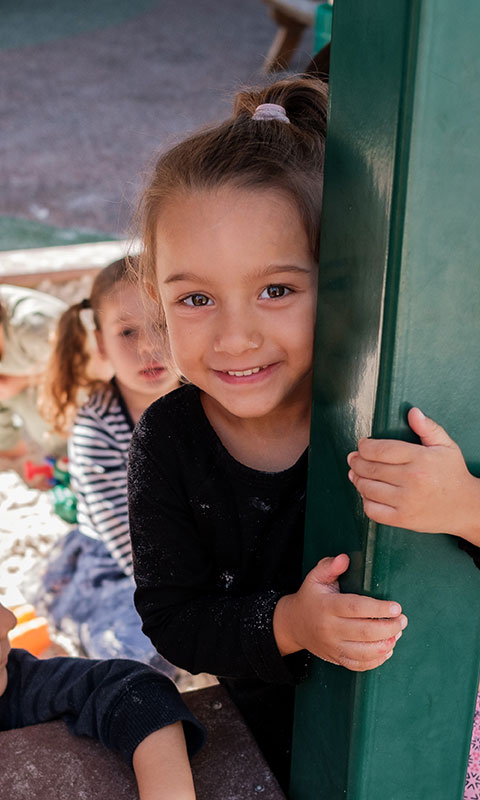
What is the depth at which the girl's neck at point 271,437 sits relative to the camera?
1.22 m

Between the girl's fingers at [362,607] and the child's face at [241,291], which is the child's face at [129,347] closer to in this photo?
the child's face at [241,291]

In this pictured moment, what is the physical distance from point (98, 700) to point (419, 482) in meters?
0.61

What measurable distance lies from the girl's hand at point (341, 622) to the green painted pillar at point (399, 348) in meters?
0.02

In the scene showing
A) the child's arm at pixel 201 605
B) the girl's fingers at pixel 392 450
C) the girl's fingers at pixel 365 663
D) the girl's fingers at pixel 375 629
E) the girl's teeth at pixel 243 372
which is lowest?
the child's arm at pixel 201 605

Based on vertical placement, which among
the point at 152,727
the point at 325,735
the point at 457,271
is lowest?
the point at 152,727

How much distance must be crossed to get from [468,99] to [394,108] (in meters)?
0.06

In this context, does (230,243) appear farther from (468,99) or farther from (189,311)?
(468,99)

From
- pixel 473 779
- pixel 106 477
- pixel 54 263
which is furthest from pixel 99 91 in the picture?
pixel 473 779

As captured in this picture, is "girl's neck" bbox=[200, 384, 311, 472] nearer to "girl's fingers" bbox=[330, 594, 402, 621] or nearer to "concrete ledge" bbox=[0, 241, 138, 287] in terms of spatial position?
"girl's fingers" bbox=[330, 594, 402, 621]

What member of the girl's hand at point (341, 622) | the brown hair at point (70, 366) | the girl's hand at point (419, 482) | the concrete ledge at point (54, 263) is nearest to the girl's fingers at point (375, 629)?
the girl's hand at point (341, 622)

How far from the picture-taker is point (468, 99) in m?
0.70

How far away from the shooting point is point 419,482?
0.79m

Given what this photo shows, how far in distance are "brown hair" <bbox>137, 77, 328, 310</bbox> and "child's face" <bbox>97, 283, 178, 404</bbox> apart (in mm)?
1073

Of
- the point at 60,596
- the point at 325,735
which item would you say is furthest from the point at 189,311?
the point at 60,596
